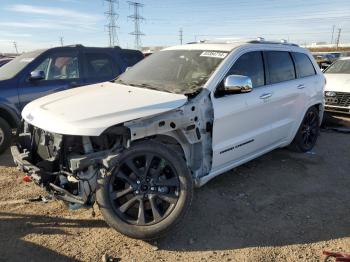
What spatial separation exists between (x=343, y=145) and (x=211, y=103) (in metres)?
4.04

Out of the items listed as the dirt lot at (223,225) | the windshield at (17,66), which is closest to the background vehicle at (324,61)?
the dirt lot at (223,225)

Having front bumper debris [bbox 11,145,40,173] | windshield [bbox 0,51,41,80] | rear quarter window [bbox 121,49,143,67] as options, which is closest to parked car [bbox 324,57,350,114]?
rear quarter window [bbox 121,49,143,67]

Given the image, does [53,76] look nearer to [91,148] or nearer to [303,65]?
[91,148]

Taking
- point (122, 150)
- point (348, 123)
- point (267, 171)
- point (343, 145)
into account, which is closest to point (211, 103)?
point (122, 150)

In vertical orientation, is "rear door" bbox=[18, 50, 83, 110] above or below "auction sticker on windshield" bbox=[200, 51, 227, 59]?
below

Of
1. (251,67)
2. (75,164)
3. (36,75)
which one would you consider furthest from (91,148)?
(36,75)

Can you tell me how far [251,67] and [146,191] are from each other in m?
2.24

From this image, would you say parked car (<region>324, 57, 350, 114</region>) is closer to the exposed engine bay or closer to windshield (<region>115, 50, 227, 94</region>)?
windshield (<region>115, 50, 227, 94</region>)

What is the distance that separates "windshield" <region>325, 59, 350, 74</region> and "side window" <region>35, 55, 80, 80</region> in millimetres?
7016

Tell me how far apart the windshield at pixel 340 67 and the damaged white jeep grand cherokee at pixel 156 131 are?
19.0 feet

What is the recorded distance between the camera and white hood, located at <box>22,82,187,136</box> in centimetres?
323

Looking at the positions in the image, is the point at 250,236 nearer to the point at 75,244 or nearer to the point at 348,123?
the point at 75,244

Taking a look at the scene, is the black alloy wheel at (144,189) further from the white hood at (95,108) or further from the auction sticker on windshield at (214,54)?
the auction sticker on windshield at (214,54)

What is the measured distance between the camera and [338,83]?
923cm
